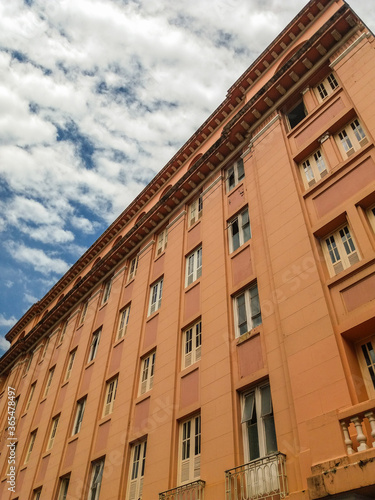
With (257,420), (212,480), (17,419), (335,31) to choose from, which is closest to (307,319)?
(257,420)

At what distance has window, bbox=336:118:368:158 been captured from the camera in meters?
12.8

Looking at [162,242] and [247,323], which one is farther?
A: [162,242]

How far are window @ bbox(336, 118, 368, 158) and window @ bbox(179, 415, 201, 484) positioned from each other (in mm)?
9784

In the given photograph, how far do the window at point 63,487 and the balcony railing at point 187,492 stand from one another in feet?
25.9

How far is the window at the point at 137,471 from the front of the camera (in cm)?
1305

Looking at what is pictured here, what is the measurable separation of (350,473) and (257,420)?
3.66 metres

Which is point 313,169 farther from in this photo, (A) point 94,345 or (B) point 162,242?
(A) point 94,345

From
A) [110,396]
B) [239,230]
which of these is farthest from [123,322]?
[239,230]

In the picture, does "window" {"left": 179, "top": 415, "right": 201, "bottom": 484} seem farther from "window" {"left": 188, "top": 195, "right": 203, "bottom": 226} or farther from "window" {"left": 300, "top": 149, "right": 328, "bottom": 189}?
"window" {"left": 188, "top": 195, "right": 203, "bottom": 226}

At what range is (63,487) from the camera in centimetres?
1728

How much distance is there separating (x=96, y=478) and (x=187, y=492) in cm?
618

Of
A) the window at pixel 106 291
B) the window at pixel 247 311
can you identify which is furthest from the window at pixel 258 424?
the window at pixel 106 291

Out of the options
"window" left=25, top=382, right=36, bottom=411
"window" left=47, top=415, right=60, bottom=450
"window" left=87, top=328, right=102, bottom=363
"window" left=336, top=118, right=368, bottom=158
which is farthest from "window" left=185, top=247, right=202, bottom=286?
"window" left=25, top=382, right=36, bottom=411

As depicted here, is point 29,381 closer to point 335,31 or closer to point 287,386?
point 287,386
